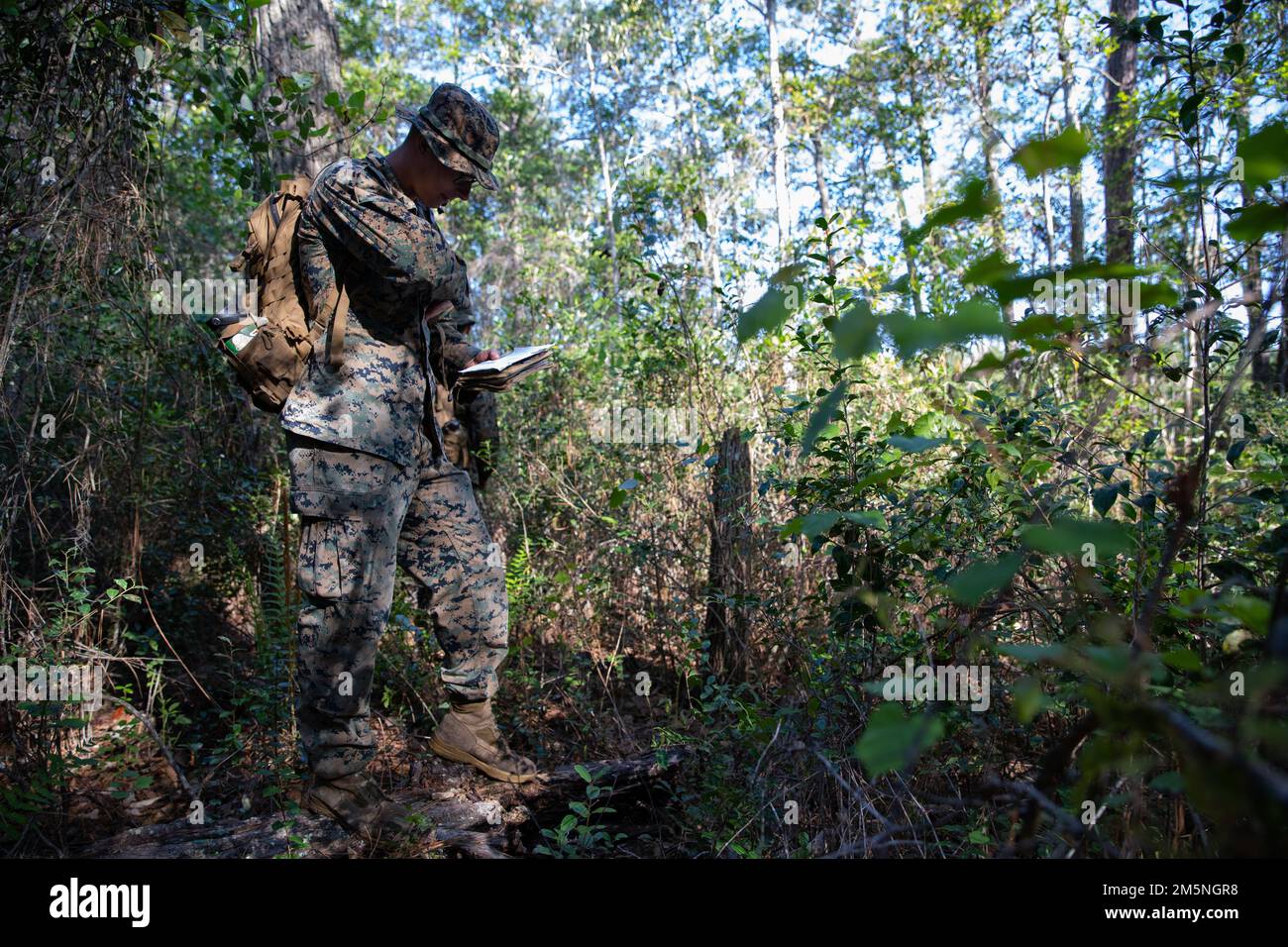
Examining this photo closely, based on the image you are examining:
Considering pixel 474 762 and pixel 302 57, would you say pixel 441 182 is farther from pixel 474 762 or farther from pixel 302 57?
pixel 302 57

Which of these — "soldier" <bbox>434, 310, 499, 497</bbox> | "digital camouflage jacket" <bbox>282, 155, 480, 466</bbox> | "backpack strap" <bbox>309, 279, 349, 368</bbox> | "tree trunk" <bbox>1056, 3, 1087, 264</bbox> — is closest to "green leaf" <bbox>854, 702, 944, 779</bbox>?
"digital camouflage jacket" <bbox>282, 155, 480, 466</bbox>

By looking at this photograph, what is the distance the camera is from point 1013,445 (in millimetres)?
2504

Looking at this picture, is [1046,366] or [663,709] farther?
[1046,366]

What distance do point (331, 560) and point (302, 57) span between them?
10.3ft

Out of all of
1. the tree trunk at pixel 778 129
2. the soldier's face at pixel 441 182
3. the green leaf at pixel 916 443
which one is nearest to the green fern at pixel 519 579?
the soldier's face at pixel 441 182

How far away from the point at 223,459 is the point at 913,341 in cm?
435

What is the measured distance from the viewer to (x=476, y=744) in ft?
10.2

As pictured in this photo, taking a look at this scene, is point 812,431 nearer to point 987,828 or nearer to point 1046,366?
point 987,828

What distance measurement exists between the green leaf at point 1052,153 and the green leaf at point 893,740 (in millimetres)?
488

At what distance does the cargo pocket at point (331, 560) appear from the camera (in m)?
2.64

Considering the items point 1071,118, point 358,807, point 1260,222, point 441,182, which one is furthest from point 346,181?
point 1071,118

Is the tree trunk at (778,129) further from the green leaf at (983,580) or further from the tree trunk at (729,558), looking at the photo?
the green leaf at (983,580)

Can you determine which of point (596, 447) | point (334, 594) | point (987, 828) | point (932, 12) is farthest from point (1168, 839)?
point (932, 12)

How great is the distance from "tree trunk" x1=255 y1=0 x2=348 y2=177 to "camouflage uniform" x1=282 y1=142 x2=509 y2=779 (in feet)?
6.23
